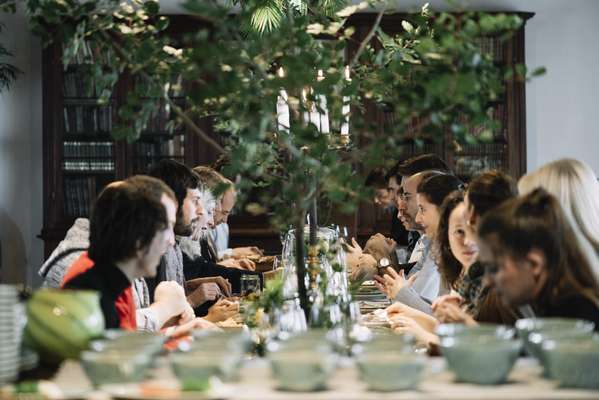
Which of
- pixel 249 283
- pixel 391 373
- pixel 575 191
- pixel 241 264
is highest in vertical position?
pixel 575 191

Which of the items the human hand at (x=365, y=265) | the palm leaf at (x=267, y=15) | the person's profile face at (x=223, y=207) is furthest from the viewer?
the person's profile face at (x=223, y=207)

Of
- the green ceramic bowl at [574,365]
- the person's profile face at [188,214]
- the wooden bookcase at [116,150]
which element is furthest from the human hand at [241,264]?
the green ceramic bowl at [574,365]

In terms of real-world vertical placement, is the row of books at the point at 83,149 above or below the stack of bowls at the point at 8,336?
above

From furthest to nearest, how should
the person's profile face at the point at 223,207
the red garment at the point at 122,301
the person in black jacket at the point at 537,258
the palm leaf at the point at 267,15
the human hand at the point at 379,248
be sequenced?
1. the person's profile face at the point at 223,207
2. the human hand at the point at 379,248
3. the palm leaf at the point at 267,15
4. the red garment at the point at 122,301
5. the person in black jacket at the point at 537,258

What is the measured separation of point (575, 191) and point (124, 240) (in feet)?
3.81

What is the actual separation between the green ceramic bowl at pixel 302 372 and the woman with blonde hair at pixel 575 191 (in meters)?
1.08

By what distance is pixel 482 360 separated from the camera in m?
1.88

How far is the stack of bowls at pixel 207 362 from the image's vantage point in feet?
6.18

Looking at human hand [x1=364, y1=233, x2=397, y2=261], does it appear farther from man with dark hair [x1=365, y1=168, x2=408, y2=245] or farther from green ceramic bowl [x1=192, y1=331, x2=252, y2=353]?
green ceramic bowl [x1=192, y1=331, x2=252, y2=353]

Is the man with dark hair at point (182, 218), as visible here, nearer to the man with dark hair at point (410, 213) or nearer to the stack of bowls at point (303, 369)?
the man with dark hair at point (410, 213)

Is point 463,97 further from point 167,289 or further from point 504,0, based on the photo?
point 504,0

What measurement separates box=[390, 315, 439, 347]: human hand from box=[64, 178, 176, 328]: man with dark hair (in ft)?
2.98

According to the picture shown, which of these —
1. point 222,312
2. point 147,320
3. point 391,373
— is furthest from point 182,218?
point 391,373

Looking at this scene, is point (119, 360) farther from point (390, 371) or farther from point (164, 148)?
point (164, 148)
